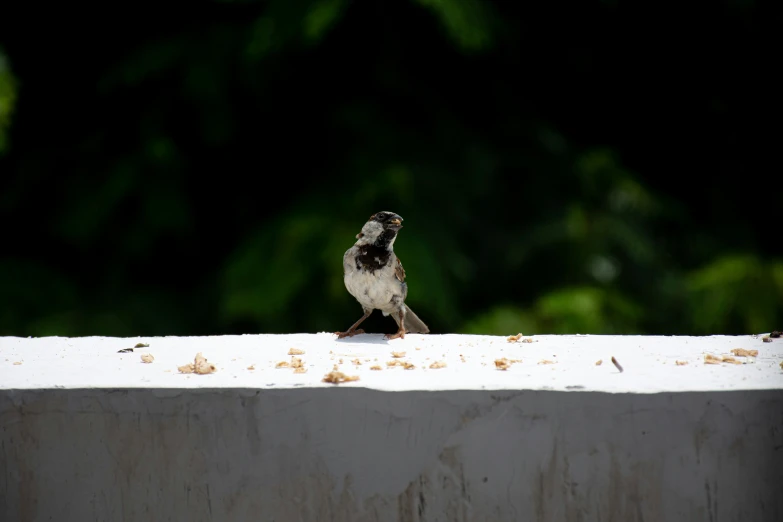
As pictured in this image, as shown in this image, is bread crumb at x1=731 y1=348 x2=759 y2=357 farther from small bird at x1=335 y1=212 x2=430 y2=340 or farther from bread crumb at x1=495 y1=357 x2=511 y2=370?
small bird at x1=335 y1=212 x2=430 y2=340

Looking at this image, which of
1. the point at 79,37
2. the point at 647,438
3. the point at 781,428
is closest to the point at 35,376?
the point at 647,438

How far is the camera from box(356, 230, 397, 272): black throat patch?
2658 mm

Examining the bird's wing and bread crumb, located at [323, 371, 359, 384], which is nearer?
bread crumb, located at [323, 371, 359, 384]

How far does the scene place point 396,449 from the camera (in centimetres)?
168

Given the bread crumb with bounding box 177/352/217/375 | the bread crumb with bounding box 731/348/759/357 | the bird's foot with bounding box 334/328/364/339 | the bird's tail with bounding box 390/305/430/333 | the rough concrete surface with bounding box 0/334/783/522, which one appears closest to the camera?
the rough concrete surface with bounding box 0/334/783/522

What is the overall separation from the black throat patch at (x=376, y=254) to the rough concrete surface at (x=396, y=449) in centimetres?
91

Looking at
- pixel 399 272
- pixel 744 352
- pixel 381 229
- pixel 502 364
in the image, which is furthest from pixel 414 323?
pixel 744 352

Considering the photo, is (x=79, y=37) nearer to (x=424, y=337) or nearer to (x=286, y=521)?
(x=424, y=337)

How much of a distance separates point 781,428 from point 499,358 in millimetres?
655

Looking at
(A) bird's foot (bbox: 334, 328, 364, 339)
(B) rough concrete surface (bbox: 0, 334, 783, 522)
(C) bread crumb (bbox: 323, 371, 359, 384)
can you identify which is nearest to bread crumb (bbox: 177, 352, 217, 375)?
(B) rough concrete surface (bbox: 0, 334, 783, 522)

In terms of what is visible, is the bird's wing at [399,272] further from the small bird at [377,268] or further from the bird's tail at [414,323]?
the bird's tail at [414,323]

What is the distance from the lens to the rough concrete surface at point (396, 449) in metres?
1.65

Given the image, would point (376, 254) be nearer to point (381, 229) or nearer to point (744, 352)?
point (381, 229)

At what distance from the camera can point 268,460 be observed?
171 cm
